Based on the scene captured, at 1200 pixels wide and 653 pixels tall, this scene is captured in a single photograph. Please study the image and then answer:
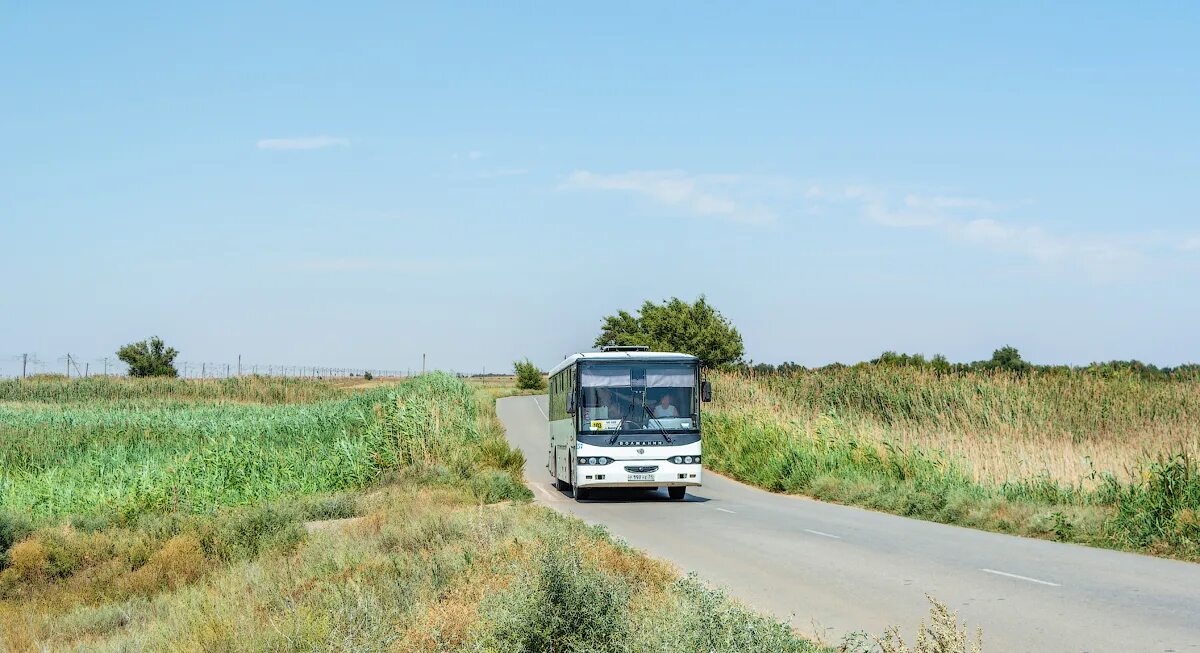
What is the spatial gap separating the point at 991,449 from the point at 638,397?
24.9 ft

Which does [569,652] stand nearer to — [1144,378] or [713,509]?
[713,509]

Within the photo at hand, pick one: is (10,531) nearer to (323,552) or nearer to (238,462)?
(238,462)

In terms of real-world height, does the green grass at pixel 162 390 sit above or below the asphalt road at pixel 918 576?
above

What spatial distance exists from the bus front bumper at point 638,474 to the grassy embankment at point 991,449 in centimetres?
363

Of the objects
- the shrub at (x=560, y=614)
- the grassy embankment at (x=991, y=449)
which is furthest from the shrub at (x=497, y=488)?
the shrub at (x=560, y=614)

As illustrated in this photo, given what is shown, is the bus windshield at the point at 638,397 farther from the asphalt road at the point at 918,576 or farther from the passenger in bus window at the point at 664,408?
the asphalt road at the point at 918,576

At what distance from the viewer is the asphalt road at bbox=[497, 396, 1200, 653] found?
30.3ft

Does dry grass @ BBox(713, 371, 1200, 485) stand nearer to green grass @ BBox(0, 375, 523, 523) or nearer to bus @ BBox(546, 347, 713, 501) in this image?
bus @ BBox(546, 347, 713, 501)

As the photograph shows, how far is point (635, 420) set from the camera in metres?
22.4

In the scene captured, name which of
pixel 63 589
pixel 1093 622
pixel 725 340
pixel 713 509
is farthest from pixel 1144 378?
pixel 725 340

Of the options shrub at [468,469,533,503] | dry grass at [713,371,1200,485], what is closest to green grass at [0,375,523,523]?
shrub at [468,469,533,503]

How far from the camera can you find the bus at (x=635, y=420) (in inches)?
873

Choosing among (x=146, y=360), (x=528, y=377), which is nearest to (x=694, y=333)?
(x=528, y=377)

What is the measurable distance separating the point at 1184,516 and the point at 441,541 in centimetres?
993
